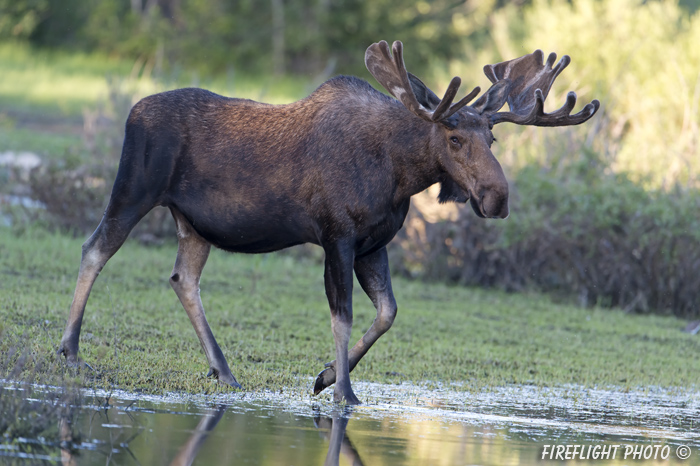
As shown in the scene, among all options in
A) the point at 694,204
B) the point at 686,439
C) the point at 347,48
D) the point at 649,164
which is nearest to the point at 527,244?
the point at 694,204

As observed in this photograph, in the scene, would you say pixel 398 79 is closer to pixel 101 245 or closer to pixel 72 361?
pixel 101 245

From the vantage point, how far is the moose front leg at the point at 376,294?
21.7ft

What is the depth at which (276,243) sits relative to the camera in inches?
264

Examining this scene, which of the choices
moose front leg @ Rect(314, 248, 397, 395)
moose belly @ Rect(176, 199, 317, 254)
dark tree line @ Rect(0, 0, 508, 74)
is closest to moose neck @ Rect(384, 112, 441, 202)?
moose front leg @ Rect(314, 248, 397, 395)

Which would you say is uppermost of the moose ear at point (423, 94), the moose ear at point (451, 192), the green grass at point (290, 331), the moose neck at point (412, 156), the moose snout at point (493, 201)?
the moose ear at point (423, 94)

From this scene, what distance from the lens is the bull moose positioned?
6262mm

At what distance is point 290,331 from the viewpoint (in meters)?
8.63

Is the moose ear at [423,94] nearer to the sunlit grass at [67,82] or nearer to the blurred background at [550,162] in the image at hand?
the blurred background at [550,162]

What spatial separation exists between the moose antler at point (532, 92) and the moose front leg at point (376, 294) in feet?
3.86

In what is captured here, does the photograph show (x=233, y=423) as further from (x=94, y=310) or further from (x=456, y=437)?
(x=94, y=310)

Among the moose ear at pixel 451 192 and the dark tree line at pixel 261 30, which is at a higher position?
the dark tree line at pixel 261 30

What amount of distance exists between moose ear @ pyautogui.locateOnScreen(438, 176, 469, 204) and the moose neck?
61 mm

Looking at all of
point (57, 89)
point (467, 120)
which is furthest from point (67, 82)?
point (467, 120)

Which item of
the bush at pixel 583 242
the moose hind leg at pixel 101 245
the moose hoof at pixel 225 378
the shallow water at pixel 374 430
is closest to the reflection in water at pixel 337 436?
the shallow water at pixel 374 430
